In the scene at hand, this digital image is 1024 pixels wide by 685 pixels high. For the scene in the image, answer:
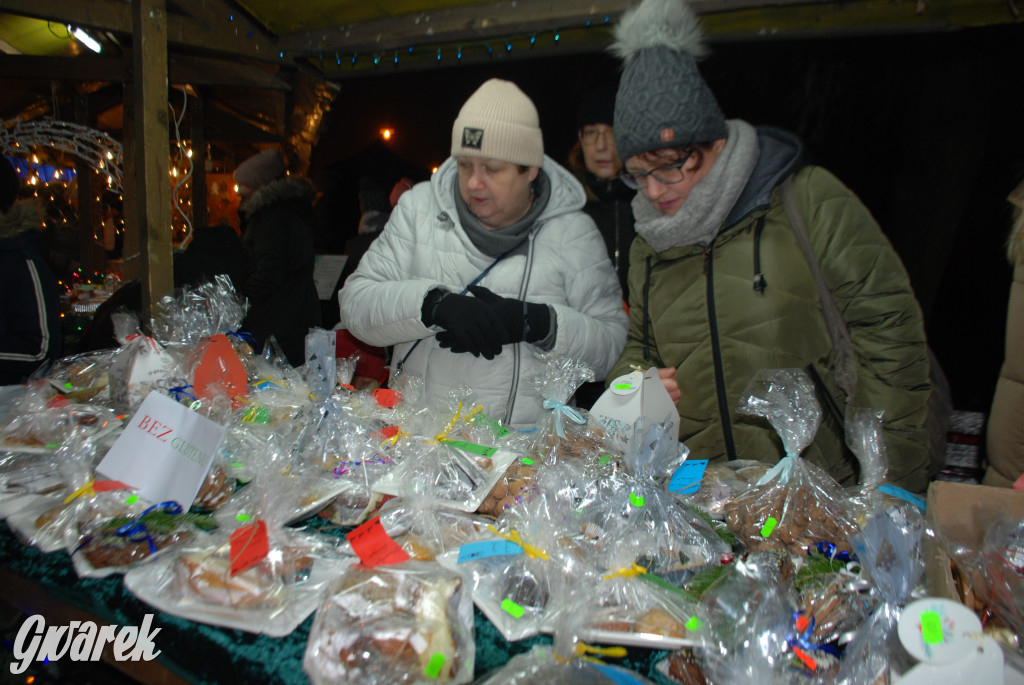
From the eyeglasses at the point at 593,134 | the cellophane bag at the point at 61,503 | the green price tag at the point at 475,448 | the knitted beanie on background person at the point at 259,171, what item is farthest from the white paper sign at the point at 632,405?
the knitted beanie on background person at the point at 259,171

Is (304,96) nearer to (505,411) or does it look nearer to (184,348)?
(184,348)

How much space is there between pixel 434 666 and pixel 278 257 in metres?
3.11

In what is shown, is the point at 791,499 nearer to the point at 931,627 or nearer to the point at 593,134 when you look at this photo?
the point at 931,627

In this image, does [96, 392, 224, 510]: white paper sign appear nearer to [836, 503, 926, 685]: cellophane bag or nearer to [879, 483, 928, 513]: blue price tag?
[836, 503, 926, 685]: cellophane bag

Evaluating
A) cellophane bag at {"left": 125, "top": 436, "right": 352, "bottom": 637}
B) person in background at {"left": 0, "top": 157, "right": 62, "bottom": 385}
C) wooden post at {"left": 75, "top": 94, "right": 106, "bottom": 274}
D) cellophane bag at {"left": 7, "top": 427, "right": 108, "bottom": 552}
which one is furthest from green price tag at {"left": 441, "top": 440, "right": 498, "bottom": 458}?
wooden post at {"left": 75, "top": 94, "right": 106, "bottom": 274}

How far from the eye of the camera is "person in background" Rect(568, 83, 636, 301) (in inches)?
97.5

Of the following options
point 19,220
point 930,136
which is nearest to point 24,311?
point 19,220

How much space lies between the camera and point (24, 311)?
2420 millimetres

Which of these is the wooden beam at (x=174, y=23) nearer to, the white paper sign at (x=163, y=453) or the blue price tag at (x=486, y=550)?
the white paper sign at (x=163, y=453)

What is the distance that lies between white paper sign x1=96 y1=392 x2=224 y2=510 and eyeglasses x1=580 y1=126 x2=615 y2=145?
1947 millimetres

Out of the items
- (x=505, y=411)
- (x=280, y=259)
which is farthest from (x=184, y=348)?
(x=280, y=259)

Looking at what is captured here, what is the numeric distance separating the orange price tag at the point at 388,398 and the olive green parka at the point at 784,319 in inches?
28.5

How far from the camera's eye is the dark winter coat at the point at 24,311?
2.40 metres

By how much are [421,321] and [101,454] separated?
37.2 inches
